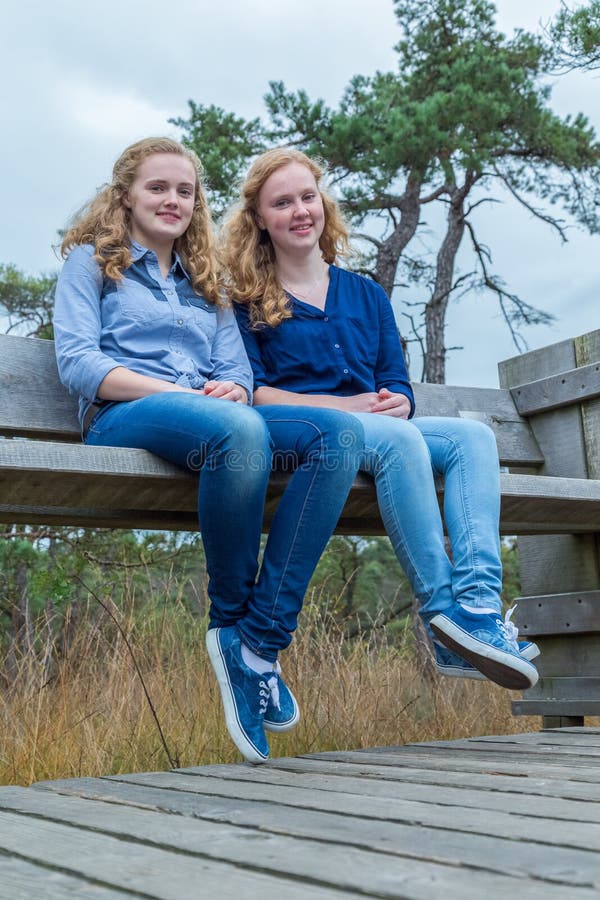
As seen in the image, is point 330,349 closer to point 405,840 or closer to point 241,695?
point 241,695

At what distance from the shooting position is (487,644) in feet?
6.89

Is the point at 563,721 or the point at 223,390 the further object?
the point at 563,721

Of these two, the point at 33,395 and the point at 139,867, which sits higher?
the point at 33,395

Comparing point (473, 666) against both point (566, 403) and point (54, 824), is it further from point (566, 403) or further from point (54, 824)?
point (566, 403)

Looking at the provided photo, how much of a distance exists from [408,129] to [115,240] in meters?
6.45

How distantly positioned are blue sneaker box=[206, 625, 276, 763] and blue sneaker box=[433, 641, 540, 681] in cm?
39

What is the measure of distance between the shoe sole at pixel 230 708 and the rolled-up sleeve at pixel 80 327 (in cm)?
70

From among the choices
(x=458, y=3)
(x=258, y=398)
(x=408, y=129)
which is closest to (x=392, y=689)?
(x=258, y=398)

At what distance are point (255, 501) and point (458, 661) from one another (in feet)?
1.86

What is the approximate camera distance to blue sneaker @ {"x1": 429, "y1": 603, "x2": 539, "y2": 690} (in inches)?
82.0

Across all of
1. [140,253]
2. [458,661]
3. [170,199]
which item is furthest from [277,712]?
[170,199]

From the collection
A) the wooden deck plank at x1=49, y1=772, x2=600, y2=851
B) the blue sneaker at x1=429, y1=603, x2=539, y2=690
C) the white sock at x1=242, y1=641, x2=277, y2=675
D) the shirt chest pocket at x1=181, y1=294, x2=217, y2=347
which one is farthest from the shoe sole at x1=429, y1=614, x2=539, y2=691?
the shirt chest pocket at x1=181, y1=294, x2=217, y2=347

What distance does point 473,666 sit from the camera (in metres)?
→ 2.18

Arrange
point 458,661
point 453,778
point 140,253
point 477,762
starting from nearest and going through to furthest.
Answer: point 453,778 < point 477,762 < point 458,661 < point 140,253
